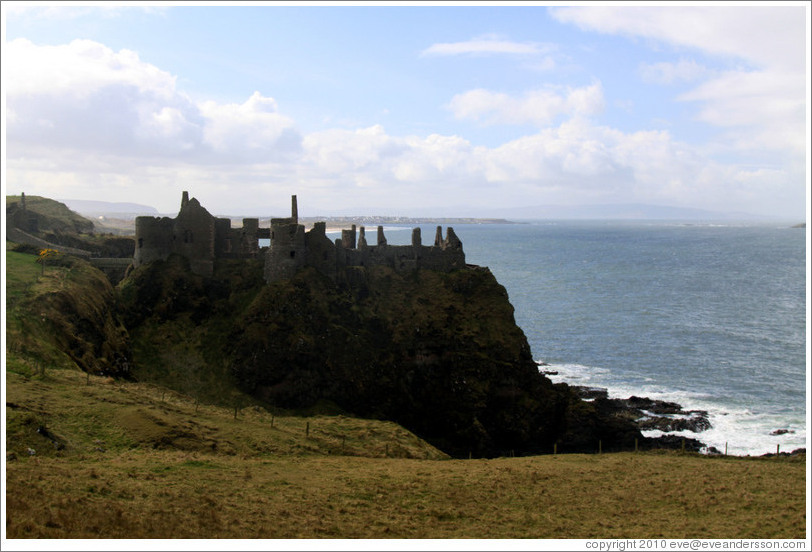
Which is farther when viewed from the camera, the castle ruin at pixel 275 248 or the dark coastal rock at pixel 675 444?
the castle ruin at pixel 275 248

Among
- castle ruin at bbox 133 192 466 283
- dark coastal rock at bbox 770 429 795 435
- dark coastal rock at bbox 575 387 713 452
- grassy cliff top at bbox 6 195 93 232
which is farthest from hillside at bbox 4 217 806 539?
grassy cliff top at bbox 6 195 93 232

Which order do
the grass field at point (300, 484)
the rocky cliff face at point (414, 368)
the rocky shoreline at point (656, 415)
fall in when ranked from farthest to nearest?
the rocky shoreline at point (656, 415) < the rocky cliff face at point (414, 368) < the grass field at point (300, 484)

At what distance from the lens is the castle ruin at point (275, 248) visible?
5516cm

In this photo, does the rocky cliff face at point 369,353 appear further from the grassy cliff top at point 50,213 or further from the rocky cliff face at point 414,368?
the grassy cliff top at point 50,213

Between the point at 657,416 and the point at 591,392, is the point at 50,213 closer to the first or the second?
the point at 591,392

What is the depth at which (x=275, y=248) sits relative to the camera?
180 ft

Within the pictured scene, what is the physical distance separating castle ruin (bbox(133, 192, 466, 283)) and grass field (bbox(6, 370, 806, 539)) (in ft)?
64.0

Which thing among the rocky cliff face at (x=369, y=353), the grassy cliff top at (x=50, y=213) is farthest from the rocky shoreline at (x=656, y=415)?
the grassy cliff top at (x=50, y=213)

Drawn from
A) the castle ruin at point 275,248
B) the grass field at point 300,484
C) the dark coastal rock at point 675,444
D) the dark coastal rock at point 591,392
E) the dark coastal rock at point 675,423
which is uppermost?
the castle ruin at point 275,248

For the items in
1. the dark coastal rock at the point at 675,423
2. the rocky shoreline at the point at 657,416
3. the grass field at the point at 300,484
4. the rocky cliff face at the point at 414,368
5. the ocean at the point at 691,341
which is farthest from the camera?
the ocean at the point at 691,341

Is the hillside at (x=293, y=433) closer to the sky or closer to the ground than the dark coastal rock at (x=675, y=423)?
closer to the sky

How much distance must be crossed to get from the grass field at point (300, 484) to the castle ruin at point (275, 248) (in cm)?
1950

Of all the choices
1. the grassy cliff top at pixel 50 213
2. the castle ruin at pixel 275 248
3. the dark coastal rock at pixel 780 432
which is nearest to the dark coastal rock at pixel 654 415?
the dark coastal rock at pixel 780 432

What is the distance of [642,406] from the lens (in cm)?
6238
